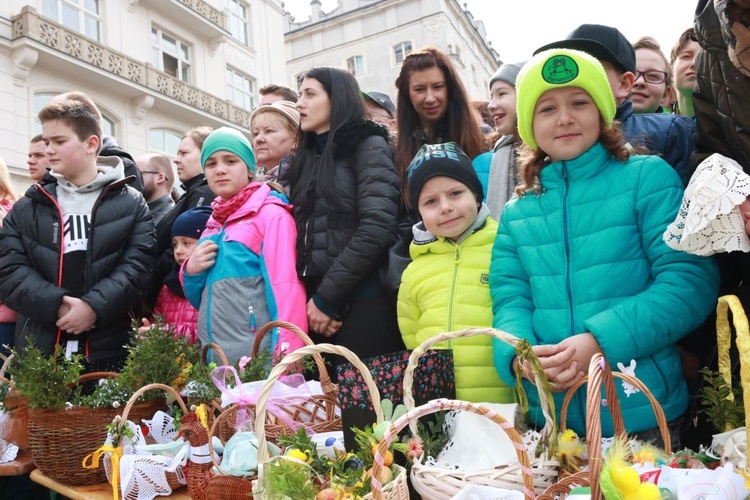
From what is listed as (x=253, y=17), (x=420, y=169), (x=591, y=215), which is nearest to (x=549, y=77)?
(x=591, y=215)

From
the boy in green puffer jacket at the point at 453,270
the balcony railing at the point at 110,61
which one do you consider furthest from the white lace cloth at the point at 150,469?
the balcony railing at the point at 110,61

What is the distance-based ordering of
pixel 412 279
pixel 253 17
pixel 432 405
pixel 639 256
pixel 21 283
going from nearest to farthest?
pixel 432 405 → pixel 639 256 → pixel 412 279 → pixel 21 283 → pixel 253 17

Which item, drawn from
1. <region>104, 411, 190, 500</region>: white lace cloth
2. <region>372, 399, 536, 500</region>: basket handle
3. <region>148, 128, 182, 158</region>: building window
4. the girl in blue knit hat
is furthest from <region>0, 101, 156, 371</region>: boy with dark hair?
<region>148, 128, 182, 158</region>: building window

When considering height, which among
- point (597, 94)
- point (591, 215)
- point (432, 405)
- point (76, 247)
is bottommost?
point (432, 405)

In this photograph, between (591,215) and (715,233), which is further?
(591,215)

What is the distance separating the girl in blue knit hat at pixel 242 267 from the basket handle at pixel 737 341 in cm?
167

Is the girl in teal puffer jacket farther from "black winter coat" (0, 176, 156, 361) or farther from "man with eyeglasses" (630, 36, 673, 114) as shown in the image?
"black winter coat" (0, 176, 156, 361)

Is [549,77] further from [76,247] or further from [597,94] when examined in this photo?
[76,247]

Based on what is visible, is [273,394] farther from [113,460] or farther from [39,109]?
[39,109]

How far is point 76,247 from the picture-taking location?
3.03 metres

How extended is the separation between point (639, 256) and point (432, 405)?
91 centimetres

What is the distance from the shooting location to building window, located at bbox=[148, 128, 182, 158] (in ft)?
47.8

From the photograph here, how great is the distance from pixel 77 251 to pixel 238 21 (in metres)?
17.0

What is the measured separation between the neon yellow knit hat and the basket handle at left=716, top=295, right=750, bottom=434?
798 millimetres
